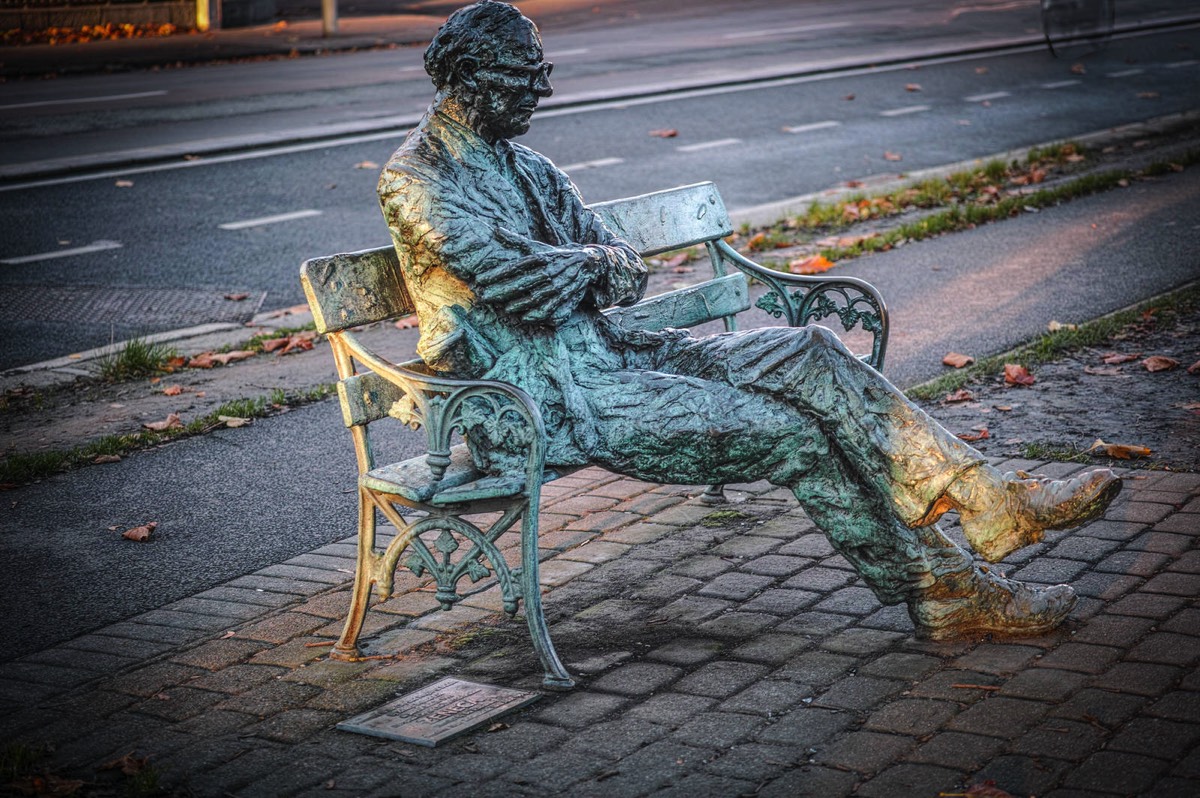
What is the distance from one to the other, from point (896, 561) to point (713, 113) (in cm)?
1133

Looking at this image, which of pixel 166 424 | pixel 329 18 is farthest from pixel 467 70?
pixel 329 18

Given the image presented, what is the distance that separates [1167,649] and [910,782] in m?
1.04

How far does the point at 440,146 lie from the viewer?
4.25 m

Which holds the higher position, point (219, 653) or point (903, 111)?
point (903, 111)

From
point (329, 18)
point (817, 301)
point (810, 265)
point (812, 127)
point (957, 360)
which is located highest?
point (329, 18)

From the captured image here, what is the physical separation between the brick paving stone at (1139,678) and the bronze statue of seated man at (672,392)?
311 millimetres

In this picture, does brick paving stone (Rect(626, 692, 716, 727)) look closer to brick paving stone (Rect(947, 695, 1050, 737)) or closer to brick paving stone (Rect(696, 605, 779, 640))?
brick paving stone (Rect(696, 605, 779, 640))

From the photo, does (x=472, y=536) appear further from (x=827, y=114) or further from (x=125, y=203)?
(x=827, y=114)

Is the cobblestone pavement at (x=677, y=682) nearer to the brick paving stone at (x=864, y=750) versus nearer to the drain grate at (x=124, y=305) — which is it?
the brick paving stone at (x=864, y=750)

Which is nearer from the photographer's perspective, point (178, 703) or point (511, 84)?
point (178, 703)

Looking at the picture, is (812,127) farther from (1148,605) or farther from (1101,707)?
(1101,707)

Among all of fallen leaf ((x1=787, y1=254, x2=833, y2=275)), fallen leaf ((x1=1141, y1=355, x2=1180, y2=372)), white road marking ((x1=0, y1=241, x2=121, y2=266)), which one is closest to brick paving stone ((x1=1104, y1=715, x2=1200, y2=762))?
fallen leaf ((x1=1141, y1=355, x2=1180, y2=372))

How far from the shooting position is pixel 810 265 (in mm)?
8734

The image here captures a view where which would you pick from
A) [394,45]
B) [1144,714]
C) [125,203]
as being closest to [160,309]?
[125,203]
